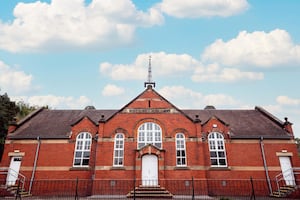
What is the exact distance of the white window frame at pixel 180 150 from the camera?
18.3 metres

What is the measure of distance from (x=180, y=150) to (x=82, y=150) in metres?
9.06

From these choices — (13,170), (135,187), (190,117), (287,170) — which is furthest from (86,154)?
(287,170)

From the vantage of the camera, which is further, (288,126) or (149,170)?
(288,126)

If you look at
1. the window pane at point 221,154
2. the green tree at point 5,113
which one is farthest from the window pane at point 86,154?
the window pane at point 221,154

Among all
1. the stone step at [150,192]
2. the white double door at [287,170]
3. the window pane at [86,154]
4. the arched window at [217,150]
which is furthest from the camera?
the window pane at [86,154]

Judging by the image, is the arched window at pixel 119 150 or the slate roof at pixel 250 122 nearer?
the arched window at pixel 119 150

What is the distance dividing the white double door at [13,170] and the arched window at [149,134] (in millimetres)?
11311

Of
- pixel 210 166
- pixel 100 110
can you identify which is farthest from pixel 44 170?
pixel 210 166

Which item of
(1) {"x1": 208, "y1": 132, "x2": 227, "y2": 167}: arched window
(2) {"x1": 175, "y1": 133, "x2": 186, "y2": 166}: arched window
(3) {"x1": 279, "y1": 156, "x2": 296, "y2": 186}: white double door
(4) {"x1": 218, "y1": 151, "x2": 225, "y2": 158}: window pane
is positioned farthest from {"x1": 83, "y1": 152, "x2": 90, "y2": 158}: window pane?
(3) {"x1": 279, "y1": 156, "x2": 296, "y2": 186}: white double door

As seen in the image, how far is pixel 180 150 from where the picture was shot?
61.3 feet

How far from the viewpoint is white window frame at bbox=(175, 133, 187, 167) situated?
60.1ft

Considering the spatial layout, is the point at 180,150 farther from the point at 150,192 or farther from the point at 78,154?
the point at 78,154

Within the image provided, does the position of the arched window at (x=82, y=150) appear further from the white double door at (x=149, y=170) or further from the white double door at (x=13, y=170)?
the white double door at (x=149, y=170)

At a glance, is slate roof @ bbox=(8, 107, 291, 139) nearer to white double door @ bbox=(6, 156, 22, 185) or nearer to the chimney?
the chimney
